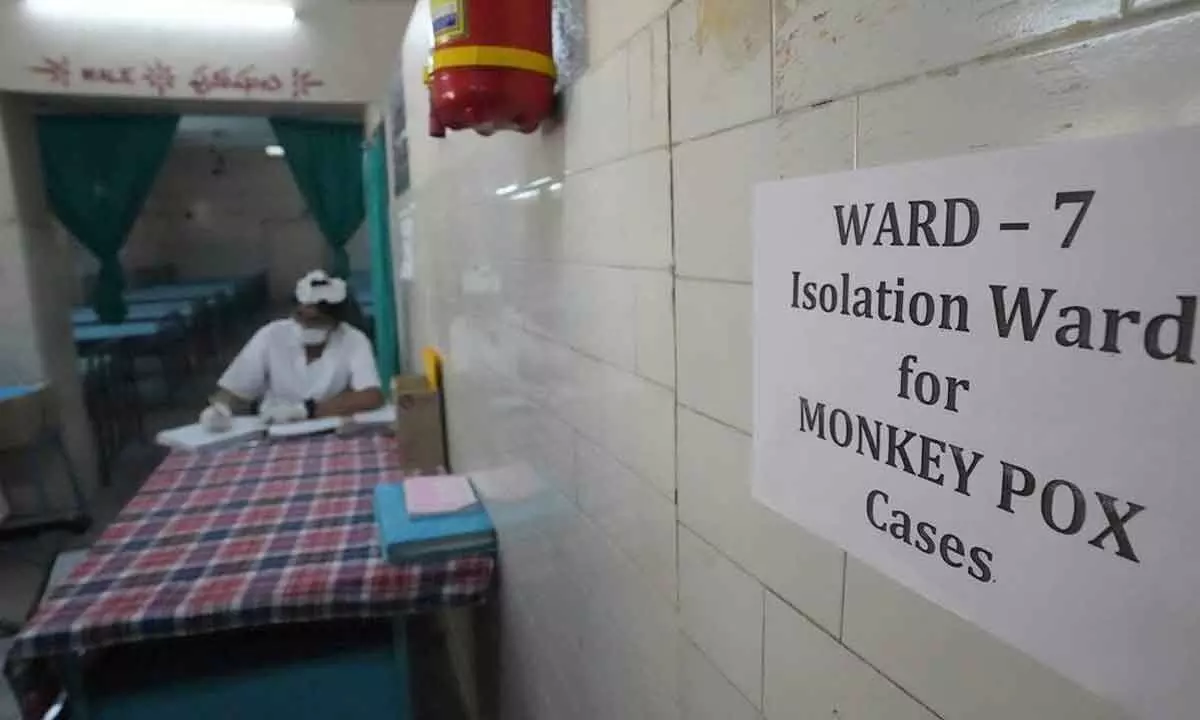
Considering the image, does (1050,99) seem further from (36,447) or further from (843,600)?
(36,447)

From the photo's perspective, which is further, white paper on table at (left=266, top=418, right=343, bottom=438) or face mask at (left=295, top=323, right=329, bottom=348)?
face mask at (left=295, top=323, right=329, bottom=348)

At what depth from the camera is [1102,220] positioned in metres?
0.31

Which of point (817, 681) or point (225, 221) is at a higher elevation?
point (225, 221)

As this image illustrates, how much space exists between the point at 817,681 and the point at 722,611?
0.45 feet

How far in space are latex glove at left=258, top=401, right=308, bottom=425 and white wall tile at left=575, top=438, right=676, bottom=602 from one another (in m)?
2.12

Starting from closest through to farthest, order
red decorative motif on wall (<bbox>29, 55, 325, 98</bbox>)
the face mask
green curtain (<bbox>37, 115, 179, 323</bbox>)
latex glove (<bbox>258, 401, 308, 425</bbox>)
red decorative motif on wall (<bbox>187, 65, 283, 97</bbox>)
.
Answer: latex glove (<bbox>258, 401, 308, 425</bbox>), the face mask, red decorative motif on wall (<bbox>29, 55, 325, 98</bbox>), red decorative motif on wall (<bbox>187, 65, 283, 97</bbox>), green curtain (<bbox>37, 115, 179, 323</bbox>)

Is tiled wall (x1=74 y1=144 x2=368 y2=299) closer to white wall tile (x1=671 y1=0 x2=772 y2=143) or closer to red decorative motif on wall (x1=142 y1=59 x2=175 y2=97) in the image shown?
red decorative motif on wall (x1=142 y1=59 x2=175 y2=97)

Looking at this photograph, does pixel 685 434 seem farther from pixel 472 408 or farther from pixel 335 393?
pixel 335 393

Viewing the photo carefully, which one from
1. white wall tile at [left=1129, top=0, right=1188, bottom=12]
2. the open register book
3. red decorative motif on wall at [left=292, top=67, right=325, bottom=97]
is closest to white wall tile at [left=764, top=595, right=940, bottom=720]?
white wall tile at [left=1129, top=0, right=1188, bottom=12]

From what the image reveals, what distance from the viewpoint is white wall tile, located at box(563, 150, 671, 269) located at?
28.2 inches

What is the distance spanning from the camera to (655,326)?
745 millimetres

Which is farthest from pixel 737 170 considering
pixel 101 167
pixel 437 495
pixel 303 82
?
pixel 101 167

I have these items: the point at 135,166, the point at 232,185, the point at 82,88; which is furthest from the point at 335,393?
the point at 232,185

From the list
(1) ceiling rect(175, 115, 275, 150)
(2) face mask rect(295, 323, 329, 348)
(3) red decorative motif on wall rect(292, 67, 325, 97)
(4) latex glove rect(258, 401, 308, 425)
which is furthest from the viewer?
(1) ceiling rect(175, 115, 275, 150)
